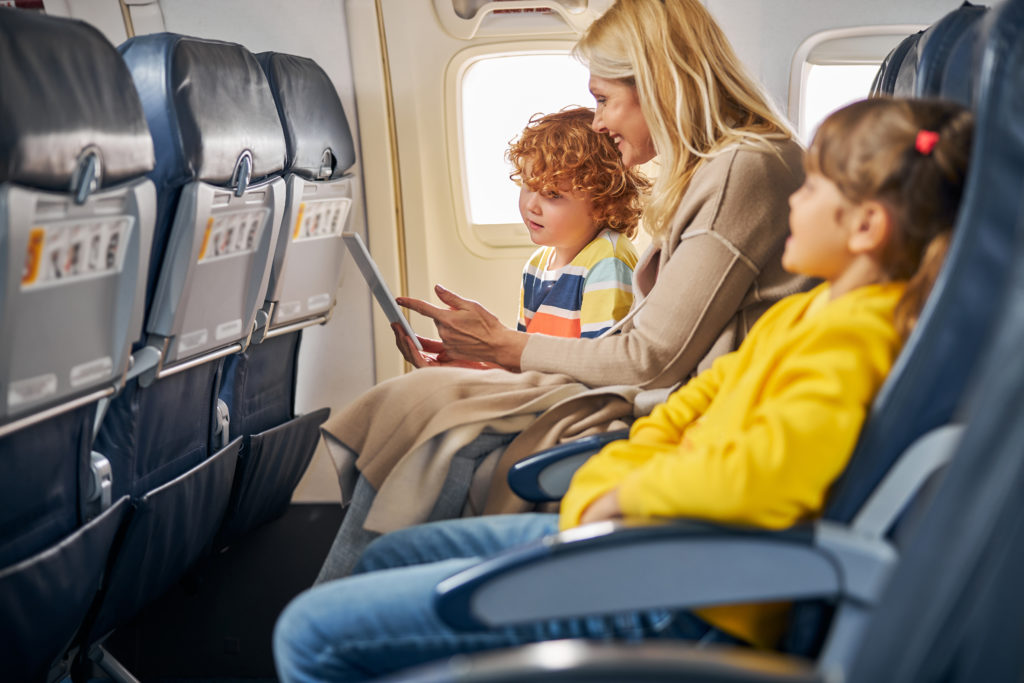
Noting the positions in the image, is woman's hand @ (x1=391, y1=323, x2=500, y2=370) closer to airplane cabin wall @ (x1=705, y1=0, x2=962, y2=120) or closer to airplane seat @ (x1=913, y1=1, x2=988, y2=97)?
airplane seat @ (x1=913, y1=1, x2=988, y2=97)

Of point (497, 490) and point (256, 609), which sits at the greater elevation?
point (497, 490)

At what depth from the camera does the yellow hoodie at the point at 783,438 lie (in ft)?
3.75

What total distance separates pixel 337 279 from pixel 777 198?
1794 mm

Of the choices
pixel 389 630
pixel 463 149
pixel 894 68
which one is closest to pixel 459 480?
pixel 389 630

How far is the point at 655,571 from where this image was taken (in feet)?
3.63

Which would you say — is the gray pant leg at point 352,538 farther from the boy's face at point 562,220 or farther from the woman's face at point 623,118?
the boy's face at point 562,220

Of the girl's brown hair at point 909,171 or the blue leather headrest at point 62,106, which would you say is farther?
the blue leather headrest at point 62,106

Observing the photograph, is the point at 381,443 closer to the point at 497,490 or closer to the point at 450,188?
the point at 497,490

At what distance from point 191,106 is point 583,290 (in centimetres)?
106

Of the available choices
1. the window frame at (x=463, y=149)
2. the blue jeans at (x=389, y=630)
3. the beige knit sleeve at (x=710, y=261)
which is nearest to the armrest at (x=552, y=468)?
the beige knit sleeve at (x=710, y=261)

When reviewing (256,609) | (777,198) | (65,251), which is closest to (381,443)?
(65,251)

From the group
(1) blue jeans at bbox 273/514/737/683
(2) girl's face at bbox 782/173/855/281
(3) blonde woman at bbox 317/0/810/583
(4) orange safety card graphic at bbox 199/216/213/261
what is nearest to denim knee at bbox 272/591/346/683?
(1) blue jeans at bbox 273/514/737/683

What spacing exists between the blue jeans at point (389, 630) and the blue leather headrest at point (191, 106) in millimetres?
1016

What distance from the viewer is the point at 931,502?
3.22ft
